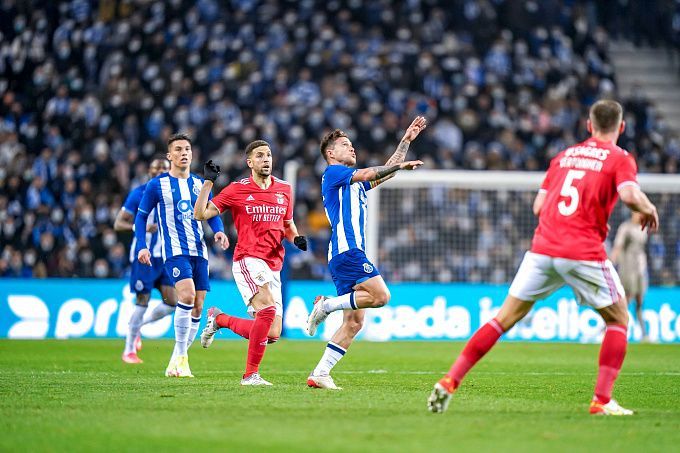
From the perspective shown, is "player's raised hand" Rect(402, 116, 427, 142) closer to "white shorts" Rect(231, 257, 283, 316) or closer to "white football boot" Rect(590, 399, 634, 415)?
"white shorts" Rect(231, 257, 283, 316)

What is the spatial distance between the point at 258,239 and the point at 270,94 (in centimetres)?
1690

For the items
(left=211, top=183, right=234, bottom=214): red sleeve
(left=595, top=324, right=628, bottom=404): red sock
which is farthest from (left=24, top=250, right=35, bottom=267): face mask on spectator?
(left=595, top=324, right=628, bottom=404): red sock

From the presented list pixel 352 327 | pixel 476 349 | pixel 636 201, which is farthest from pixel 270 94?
pixel 636 201

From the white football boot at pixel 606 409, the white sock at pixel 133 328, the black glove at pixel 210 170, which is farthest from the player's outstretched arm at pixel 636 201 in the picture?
the white sock at pixel 133 328

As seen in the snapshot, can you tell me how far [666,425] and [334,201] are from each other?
371cm

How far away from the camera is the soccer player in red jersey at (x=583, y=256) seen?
7.53 m

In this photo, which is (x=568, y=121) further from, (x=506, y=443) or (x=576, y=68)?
(x=506, y=443)

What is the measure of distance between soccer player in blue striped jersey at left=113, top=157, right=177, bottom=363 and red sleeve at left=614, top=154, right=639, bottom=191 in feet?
23.6

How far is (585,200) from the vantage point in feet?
24.9

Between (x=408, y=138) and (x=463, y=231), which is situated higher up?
(x=408, y=138)

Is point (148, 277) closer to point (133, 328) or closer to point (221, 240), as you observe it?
point (133, 328)

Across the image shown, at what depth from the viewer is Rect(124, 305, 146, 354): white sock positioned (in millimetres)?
13672

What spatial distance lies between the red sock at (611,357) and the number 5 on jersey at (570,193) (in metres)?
0.86

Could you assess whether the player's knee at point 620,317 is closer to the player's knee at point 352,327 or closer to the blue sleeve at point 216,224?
the player's knee at point 352,327
